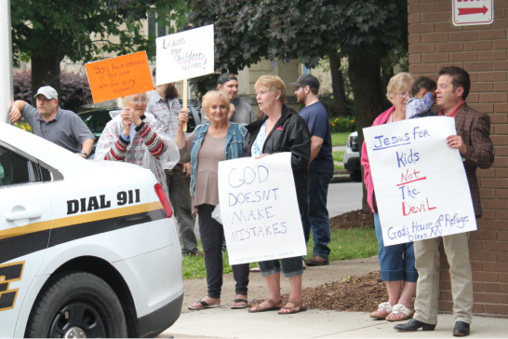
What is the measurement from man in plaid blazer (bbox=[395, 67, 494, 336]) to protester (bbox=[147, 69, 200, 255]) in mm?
4479

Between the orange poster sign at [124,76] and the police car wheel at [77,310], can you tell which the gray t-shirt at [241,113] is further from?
the police car wheel at [77,310]

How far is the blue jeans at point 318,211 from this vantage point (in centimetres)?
1017

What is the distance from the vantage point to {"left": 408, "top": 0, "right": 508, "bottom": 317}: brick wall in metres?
7.22

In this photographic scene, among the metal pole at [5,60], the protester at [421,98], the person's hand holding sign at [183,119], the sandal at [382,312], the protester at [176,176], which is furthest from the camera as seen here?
the protester at [176,176]

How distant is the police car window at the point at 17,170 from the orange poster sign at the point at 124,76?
113 inches

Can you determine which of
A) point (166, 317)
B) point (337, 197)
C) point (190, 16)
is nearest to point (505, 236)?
point (166, 317)

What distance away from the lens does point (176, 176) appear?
36.6ft

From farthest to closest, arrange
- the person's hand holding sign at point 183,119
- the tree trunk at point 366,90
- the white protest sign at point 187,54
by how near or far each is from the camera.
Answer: the tree trunk at point 366,90 < the white protest sign at point 187,54 < the person's hand holding sign at point 183,119

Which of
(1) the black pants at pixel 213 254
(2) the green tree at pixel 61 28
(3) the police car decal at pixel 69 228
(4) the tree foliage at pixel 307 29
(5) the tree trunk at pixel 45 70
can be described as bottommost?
(1) the black pants at pixel 213 254

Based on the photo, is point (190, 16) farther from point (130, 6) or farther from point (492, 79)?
point (492, 79)

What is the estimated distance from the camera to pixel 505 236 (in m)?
7.20

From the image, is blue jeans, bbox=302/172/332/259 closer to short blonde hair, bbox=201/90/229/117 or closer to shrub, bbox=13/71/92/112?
short blonde hair, bbox=201/90/229/117

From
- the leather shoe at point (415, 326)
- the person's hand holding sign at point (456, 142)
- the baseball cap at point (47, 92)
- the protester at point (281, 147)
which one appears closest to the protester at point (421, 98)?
the person's hand holding sign at point (456, 142)

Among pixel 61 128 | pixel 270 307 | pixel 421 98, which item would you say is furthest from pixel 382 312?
pixel 61 128
